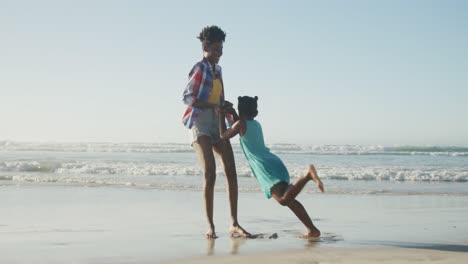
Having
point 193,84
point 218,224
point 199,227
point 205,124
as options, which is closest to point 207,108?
point 205,124

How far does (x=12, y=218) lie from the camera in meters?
6.49

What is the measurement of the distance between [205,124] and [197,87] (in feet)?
1.13

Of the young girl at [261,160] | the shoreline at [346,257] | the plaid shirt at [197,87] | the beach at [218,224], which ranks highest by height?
the plaid shirt at [197,87]

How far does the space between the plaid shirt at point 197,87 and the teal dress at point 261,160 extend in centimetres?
47

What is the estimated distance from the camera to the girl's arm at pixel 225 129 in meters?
5.27

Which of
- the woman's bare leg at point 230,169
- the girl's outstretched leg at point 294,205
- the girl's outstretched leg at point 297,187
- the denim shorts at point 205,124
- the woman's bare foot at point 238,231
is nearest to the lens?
the girl's outstretched leg at point 297,187

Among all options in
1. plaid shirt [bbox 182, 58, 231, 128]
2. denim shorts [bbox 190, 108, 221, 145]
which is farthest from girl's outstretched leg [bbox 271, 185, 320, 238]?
plaid shirt [bbox 182, 58, 231, 128]

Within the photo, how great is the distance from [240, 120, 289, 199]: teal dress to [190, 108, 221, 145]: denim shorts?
0.97 ft

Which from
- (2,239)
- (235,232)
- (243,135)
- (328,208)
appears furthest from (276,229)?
(2,239)

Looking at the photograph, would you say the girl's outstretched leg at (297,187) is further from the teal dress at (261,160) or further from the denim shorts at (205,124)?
the denim shorts at (205,124)

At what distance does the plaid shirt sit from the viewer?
5.40 m

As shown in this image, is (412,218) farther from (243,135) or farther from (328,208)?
(243,135)

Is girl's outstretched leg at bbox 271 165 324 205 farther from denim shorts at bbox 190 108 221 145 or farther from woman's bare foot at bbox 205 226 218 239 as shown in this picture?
denim shorts at bbox 190 108 221 145

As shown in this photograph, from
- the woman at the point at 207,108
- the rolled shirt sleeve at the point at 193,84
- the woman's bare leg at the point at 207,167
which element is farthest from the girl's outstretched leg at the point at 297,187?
the rolled shirt sleeve at the point at 193,84
